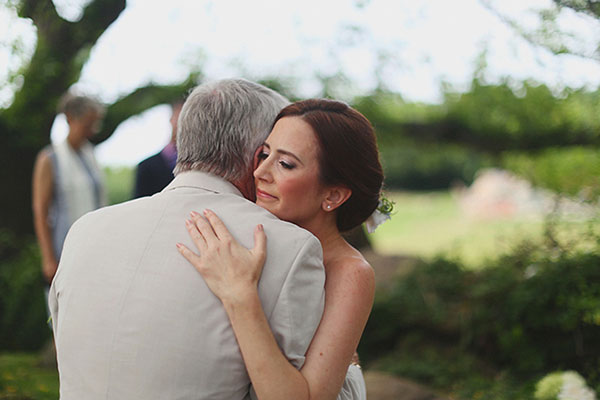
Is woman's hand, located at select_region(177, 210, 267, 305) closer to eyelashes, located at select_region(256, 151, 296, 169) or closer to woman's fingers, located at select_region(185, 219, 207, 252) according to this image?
woman's fingers, located at select_region(185, 219, 207, 252)

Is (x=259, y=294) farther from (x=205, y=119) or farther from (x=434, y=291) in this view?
(x=434, y=291)

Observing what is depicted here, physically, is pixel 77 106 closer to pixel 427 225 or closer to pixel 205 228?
pixel 205 228

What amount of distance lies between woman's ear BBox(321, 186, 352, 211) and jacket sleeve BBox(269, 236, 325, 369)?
1.51 feet

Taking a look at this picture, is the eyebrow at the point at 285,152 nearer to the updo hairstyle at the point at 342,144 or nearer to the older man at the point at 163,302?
the updo hairstyle at the point at 342,144

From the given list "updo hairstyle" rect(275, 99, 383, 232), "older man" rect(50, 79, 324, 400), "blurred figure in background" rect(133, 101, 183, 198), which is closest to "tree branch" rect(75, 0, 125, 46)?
"blurred figure in background" rect(133, 101, 183, 198)

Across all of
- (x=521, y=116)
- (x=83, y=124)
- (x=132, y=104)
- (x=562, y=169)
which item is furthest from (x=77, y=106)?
(x=521, y=116)

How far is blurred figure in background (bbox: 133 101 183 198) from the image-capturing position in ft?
14.4

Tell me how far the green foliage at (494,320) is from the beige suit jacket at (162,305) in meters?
3.42

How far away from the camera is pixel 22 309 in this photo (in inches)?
264

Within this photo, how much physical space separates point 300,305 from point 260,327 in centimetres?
15

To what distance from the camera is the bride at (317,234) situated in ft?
5.42

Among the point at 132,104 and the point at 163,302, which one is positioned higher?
the point at 163,302

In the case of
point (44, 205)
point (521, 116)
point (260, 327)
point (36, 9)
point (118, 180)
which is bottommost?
point (118, 180)

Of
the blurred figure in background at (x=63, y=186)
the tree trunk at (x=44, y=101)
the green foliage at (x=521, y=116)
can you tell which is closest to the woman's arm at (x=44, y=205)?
the blurred figure in background at (x=63, y=186)
